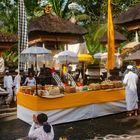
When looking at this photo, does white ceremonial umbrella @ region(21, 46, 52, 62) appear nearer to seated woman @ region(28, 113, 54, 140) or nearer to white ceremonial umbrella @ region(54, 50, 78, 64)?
white ceremonial umbrella @ region(54, 50, 78, 64)

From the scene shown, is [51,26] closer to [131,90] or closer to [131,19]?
[131,19]

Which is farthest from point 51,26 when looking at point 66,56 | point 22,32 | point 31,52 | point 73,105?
point 73,105

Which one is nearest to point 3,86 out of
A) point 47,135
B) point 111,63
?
point 111,63

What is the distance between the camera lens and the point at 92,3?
4053cm

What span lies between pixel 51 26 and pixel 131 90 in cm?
1012

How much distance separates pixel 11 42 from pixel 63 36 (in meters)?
5.86

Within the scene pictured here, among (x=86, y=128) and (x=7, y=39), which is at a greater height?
(x=7, y=39)

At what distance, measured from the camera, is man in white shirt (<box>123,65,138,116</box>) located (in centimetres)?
1235

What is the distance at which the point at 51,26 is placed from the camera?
2155 centimetres

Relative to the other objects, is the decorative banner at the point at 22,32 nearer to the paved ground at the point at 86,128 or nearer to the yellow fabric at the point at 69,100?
the yellow fabric at the point at 69,100

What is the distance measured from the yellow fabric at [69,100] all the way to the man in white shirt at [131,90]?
18.4 inches

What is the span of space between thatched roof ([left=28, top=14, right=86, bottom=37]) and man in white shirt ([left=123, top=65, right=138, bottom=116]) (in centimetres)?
963

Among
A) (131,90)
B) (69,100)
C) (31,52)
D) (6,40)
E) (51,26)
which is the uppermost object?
(51,26)

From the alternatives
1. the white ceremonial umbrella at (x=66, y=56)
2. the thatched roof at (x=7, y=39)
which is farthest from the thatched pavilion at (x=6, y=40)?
the white ceremonial umbrella at (x=66, y=56)
